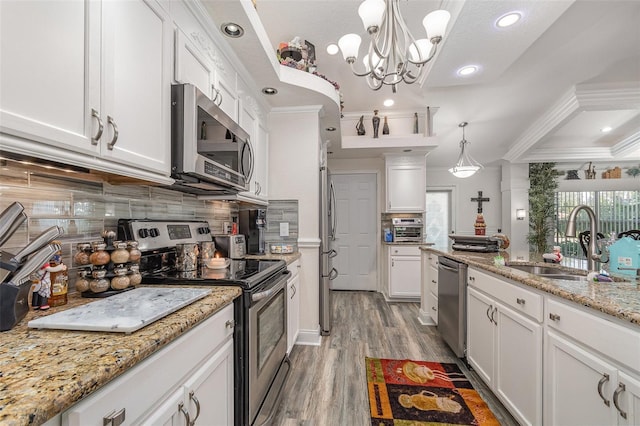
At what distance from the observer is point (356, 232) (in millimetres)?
5137

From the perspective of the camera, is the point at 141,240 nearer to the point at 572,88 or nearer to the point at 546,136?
the point at 572,88

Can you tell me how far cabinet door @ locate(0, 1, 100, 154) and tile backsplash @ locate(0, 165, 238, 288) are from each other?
1.15ft

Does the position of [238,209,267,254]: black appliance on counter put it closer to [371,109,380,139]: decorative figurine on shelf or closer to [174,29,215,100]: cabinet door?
[174,29,215,100]: cabinet door

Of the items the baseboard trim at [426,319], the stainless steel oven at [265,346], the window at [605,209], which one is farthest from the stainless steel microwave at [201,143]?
the window at [605,209]

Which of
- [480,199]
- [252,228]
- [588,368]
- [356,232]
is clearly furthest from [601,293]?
[480,199]

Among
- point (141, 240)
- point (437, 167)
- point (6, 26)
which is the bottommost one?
point (141, 240)

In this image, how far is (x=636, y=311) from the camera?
982 mm

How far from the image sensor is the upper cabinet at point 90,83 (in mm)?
735

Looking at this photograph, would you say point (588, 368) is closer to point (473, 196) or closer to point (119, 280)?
point (119, 280)

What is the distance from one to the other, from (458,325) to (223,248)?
209 cm

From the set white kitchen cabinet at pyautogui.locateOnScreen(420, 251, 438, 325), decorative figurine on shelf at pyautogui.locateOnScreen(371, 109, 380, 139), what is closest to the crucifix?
decorative figurine on shelf at pyautogui.locateOnScreen(371, 109, 380, 139)

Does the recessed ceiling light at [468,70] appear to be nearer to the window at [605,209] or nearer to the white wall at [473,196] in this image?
the white wall at [473,196]

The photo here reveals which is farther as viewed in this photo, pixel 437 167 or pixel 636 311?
pixel 437 167

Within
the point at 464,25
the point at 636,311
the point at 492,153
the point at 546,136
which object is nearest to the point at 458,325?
the point at 636,311
